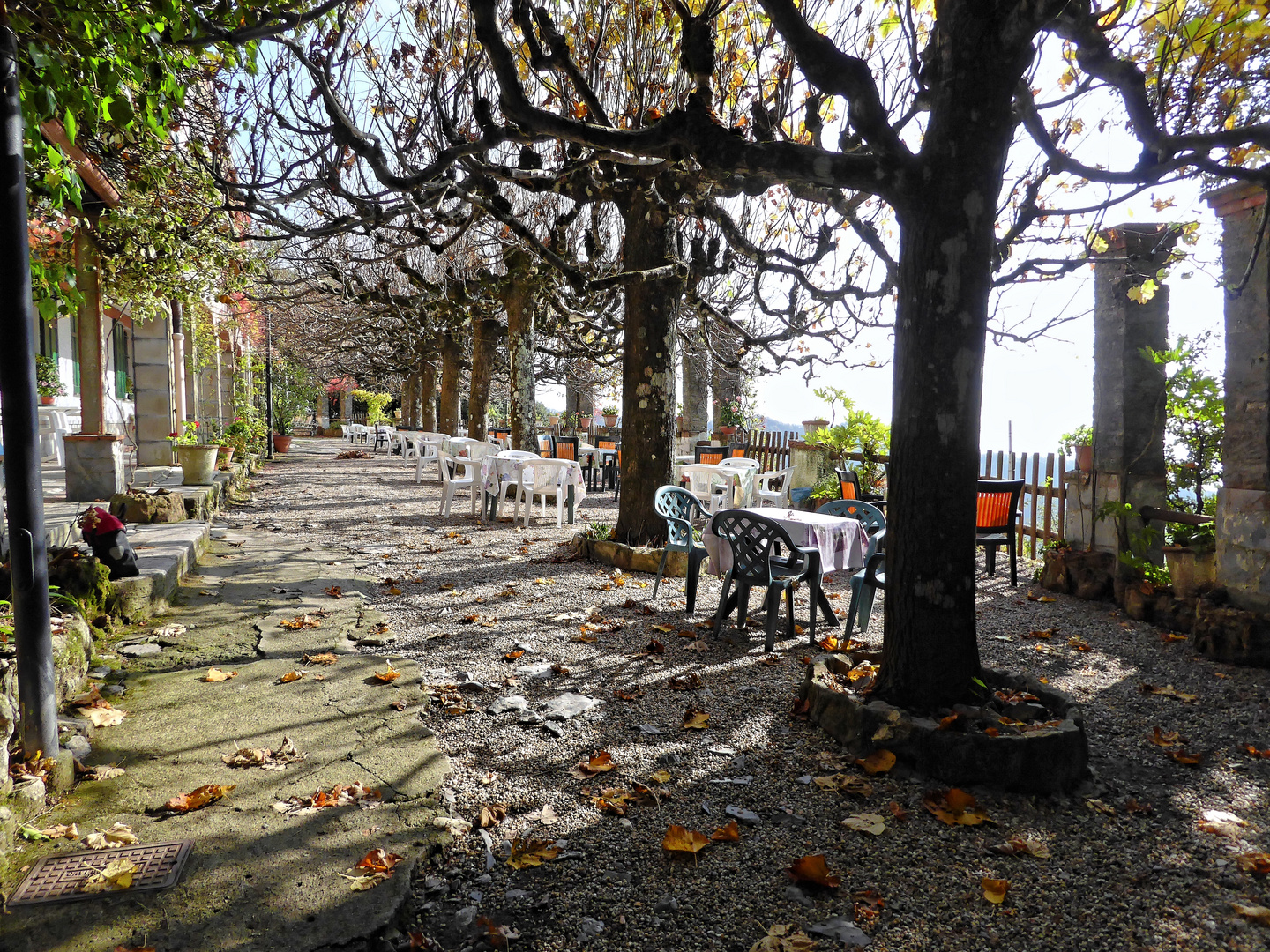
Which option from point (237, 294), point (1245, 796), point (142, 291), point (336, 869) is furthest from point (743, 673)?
point (237, 294)

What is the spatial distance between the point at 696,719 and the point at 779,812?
0.90 meters

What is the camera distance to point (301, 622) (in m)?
5.18

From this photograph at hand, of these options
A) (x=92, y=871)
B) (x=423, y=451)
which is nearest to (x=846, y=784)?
(x=92, y=871)

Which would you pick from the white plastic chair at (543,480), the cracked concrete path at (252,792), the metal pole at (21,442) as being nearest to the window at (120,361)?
the white plastic chair at (543,480)

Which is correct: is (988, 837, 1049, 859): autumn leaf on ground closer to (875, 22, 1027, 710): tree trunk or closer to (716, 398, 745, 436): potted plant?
(875, 22, 1027, 710): tree trunk

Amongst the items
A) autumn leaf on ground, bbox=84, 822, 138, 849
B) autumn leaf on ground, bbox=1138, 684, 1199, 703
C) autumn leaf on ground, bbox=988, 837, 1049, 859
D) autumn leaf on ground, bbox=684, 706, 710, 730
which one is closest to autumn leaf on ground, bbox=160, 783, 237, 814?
autumn leaf on ground, bbox=84, 822, 138, 849

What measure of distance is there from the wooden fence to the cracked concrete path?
6.79 m

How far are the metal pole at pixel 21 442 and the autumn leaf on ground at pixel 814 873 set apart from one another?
2652 millimetres

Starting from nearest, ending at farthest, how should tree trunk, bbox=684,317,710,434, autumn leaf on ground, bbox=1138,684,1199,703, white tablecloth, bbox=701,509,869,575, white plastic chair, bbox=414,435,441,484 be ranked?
1. autumn leaf on ground, bbox=1138,684,1199,703
2. white tablecloth, bbox=701,509,869,575
3. white plastic chair, bbox=414,435,441,484
4. tree trunk, bbox=684,317,710,434

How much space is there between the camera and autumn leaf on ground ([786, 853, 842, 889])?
7.68 ft

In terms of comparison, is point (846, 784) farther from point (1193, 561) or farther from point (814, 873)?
point (1193, 561)

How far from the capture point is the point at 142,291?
869 centimetres

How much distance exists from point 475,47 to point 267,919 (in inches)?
316

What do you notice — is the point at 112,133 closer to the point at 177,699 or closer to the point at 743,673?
the point at 177,699
